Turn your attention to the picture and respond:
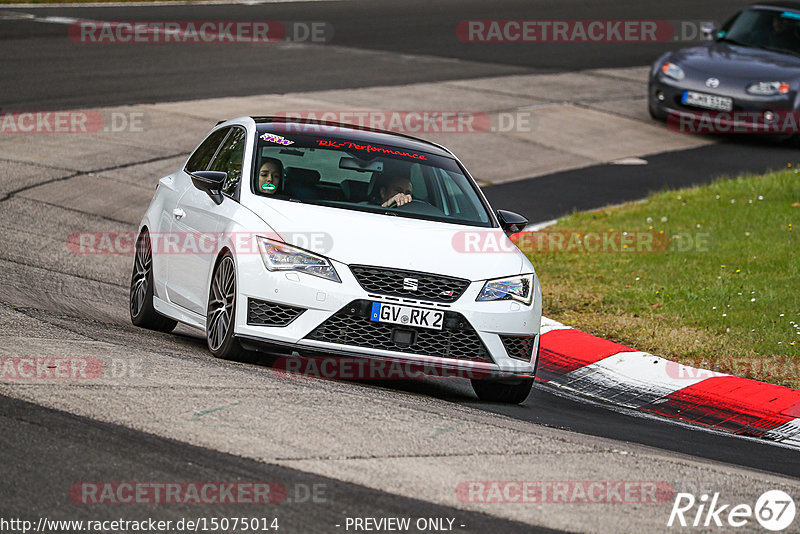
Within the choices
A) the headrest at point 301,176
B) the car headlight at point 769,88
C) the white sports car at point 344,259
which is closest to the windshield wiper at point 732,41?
the car headlight at point 769,88

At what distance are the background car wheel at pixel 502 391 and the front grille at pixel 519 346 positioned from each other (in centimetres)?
20

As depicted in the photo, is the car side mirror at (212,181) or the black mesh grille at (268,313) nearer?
the black mesh grille at (268,313)

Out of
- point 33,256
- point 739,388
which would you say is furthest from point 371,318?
point 33,256

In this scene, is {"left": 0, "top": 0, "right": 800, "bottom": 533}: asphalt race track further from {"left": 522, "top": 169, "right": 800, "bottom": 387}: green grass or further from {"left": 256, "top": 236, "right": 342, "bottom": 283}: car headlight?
{"left": 522, "top": 169, "right": 800, "bottom": 387}: green grass

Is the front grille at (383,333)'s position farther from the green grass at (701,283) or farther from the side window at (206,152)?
the green grass at (701,283)

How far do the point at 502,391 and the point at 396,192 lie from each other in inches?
59.0

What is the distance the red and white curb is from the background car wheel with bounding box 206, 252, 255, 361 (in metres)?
2.51

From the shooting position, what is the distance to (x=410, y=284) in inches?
290

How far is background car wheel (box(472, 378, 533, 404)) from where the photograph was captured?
8.02 m

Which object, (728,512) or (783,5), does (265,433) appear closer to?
(728,512)

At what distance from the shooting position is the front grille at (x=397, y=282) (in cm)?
736

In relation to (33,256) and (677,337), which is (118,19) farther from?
(677,337)

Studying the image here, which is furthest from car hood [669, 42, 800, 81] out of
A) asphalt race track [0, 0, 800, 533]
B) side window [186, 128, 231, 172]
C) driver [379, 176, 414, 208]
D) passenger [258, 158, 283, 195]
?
passenger [258, 158, 283, 195]

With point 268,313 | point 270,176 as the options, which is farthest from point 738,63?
point 268,313
